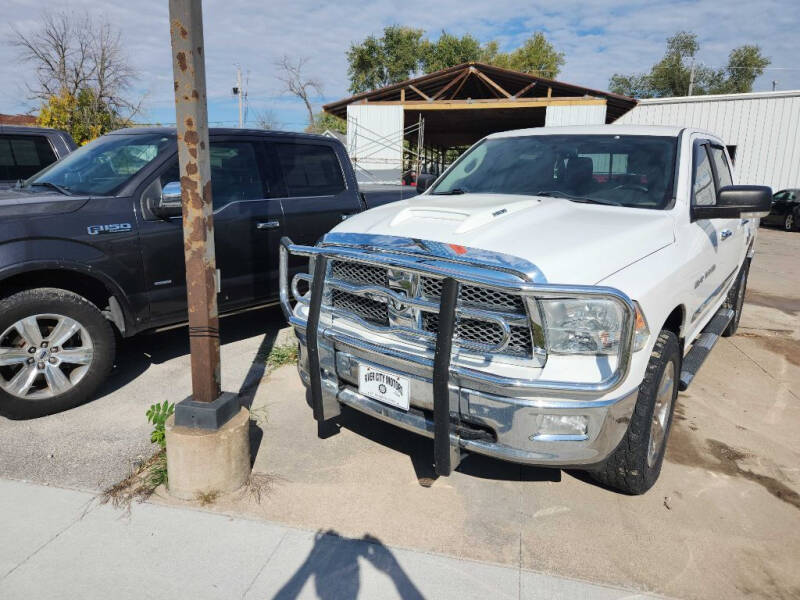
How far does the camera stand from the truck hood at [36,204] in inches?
148

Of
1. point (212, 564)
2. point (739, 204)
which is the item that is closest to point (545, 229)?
point (739, 204)

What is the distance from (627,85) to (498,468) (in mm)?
66140

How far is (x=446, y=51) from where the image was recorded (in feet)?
185

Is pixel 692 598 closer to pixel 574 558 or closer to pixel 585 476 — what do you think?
pixel 574 558

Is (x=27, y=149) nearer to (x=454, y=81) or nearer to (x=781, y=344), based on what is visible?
(x=781, y=344)

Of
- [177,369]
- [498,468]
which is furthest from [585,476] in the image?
[177,369]

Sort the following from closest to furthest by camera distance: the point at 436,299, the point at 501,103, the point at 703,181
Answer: the point at 436,299 < the point at 703,181 < the point at 501,103

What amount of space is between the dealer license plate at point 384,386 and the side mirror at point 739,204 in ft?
7.10

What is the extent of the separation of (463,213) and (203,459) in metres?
1.84

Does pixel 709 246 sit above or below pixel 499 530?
above

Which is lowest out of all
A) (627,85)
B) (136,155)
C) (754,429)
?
(754,429)

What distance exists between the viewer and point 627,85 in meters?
60.6

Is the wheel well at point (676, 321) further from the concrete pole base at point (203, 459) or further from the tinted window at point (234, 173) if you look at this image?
the tinted window at point (234, 173)

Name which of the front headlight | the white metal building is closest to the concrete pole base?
the front headlight
